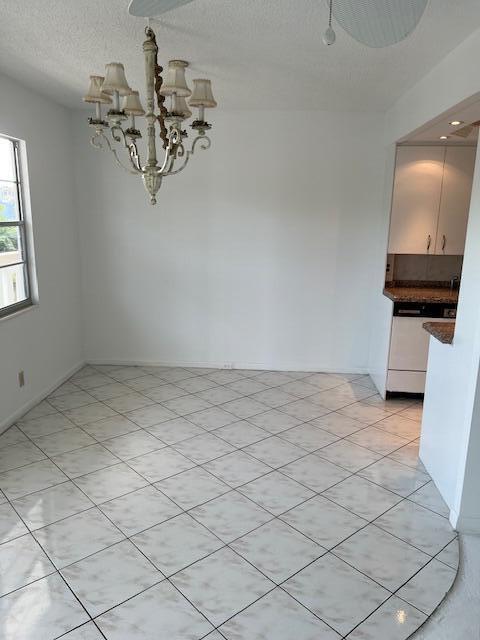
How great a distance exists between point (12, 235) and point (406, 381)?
3.58m

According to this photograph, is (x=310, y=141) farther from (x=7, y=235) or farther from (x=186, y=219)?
(x=7, y=235)

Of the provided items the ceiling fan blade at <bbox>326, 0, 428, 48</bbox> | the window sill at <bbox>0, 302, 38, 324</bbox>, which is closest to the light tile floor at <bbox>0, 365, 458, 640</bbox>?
the window sill at <bbox>0, 302, 38, 324</bbox>

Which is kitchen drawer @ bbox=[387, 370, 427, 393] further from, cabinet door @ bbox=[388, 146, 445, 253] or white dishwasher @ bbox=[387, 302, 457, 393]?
cabinet door @ bbox=[388, 146, 445, 253]

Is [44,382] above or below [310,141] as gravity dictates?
below

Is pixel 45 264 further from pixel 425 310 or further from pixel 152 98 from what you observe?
pixel 425 310

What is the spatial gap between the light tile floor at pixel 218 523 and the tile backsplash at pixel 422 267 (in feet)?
4.63

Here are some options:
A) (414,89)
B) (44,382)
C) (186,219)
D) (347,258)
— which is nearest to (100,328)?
(44,382)

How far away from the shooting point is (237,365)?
4941 mm

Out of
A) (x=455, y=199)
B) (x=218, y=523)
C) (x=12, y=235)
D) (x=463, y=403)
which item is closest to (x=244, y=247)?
(x=455, y=199)

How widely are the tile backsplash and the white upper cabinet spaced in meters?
0.36

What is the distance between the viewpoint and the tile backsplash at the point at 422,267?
457 cm

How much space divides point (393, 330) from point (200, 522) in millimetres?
2436

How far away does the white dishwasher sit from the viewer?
12.9 feet

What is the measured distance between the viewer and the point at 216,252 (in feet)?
15.3
